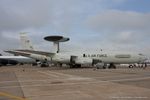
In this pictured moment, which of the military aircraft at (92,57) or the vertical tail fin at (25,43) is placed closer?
the military aircraft at (92,57)

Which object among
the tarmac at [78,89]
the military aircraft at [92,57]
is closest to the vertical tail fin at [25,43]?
the military aircraft at [92,57]

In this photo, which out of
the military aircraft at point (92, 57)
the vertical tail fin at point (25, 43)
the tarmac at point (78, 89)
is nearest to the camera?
the tarmac at point (78, 89)

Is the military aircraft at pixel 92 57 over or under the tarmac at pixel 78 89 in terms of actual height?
over

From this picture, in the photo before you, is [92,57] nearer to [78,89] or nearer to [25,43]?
[25,43]

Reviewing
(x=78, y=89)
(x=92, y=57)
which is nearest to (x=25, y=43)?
(x=92, y=57)

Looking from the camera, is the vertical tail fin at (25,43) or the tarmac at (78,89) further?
the vertical tail fin at (25,43)

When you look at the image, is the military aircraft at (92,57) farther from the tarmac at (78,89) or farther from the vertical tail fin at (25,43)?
the tarmac at (78,89)

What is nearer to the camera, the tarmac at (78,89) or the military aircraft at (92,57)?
the tarmac at (78,89)

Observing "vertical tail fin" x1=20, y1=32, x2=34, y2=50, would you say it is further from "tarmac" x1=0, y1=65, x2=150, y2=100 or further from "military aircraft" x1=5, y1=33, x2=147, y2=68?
"tarmac" x1=0, y1=65, x2=150, y2=100

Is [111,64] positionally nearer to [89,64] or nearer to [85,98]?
[89,64]

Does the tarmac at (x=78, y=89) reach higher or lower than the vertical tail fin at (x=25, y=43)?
lower

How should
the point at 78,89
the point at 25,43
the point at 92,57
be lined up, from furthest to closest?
the point at 25,43, the point at 92,57, the point at 78,89

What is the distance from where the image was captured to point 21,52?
6538 centimetres

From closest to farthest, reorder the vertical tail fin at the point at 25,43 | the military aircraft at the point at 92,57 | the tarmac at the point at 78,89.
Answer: the tarmac at the point at 78,89 < the military aircraft at the point at 92,57 < the vertical tail fin at the point at 25,43
